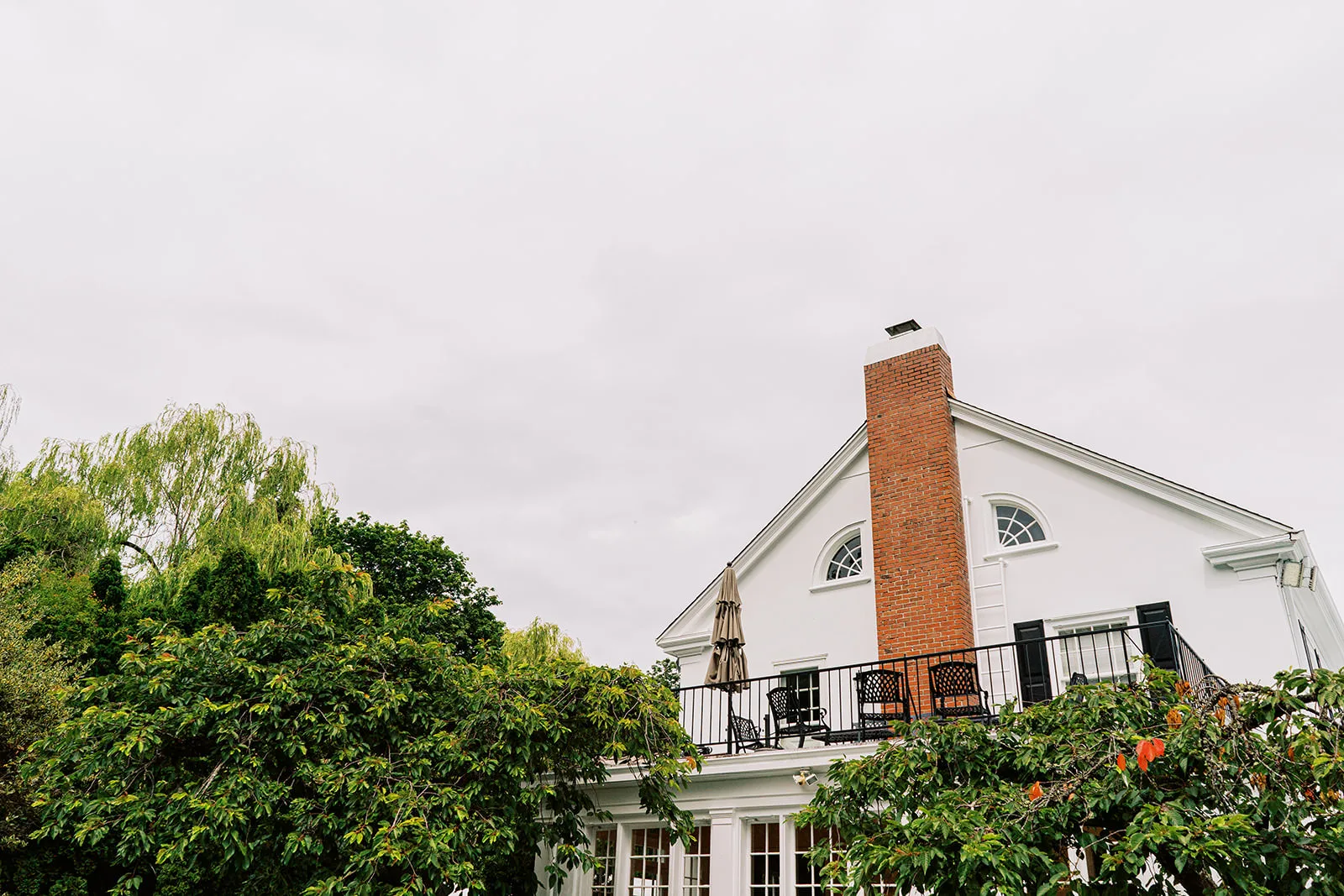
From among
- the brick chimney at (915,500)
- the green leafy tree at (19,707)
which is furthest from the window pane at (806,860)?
the green leafy tree at (19,707)

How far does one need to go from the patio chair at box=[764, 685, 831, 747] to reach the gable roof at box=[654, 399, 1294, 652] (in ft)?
10.2

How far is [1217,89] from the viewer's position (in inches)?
395

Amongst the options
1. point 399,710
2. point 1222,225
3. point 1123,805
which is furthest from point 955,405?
point 399,710

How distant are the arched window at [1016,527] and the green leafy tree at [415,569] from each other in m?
18.6

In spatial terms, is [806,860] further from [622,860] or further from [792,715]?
[622,860]

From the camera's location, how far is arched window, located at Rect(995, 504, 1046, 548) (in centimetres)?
1287

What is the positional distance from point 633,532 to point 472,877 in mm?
19105

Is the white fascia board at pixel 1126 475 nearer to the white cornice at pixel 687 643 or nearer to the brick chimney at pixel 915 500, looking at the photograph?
the brick chimney at pixel 915 500

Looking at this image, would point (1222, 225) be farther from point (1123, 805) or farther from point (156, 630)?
point (156, 630)

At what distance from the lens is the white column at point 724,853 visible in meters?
9.17

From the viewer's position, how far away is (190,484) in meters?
19.0

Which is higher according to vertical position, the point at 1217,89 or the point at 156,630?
the point at 1217,89

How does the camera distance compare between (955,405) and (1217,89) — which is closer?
(1217,89)

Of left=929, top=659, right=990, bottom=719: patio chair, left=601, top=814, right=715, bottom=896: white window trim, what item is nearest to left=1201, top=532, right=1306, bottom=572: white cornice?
left=929, top=659, right=990, bottom=719: patio chair
